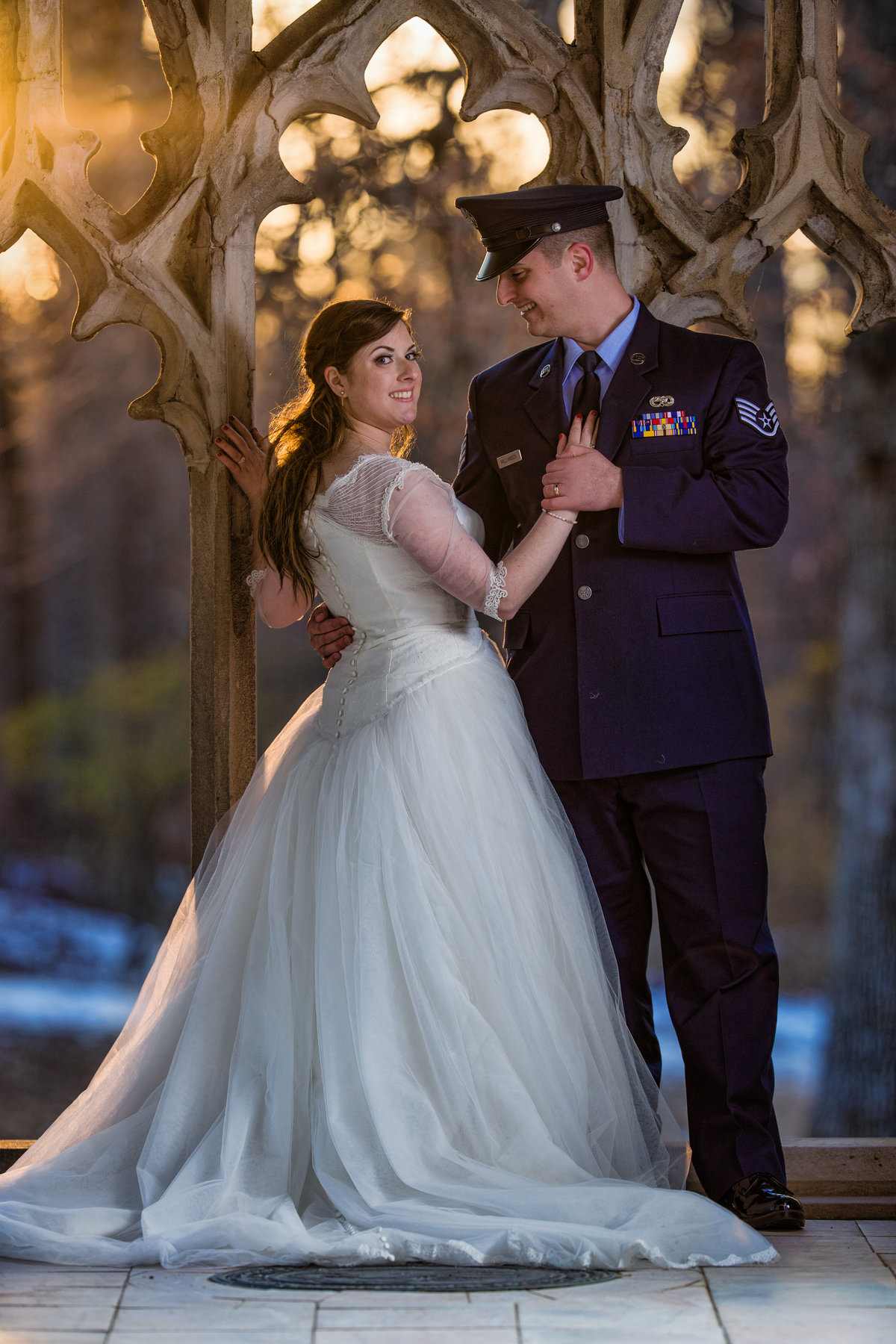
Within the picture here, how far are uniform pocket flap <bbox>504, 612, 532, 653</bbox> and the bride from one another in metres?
0.08

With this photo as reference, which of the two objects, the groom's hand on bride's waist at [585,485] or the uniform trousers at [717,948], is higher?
the groom's hand on bride's waist at [585,485]

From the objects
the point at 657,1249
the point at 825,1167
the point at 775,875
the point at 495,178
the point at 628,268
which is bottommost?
the point at 775,875

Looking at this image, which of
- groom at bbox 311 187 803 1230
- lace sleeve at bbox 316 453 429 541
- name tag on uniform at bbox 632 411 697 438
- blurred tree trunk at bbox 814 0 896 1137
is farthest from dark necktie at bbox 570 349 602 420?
blurred tree trunk at bbox 814 0 896 1137

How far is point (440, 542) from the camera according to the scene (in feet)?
8.34

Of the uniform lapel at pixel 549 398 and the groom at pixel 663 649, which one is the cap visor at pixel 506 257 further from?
the uniform lapel at pixel 549 398

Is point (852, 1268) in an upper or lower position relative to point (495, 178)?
lower

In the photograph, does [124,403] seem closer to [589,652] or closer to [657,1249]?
[589,652]

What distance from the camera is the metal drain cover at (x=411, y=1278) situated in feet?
6.82

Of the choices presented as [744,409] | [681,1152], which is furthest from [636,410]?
[681,1152]

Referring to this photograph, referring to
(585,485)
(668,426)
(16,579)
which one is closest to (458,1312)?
(585,485)

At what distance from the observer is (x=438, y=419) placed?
7.23 m

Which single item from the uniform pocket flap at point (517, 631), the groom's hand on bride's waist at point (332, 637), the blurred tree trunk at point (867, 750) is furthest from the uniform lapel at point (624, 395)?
the blurred tree trunk at point (867, 750)

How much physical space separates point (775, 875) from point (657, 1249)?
734cm

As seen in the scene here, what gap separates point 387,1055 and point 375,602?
33.5 inches
